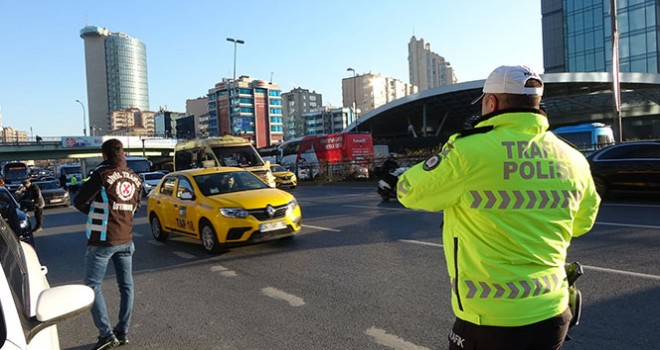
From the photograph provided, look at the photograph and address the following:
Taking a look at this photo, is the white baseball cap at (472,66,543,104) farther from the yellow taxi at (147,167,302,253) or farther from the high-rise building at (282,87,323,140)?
the high-rise building at (282,87,323,140)

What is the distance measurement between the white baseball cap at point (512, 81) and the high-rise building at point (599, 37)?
180 ft

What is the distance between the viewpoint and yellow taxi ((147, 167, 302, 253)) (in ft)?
28.0

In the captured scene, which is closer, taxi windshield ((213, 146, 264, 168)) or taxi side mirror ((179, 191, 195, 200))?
taxi side mirror ((179, 191, 195, 200))

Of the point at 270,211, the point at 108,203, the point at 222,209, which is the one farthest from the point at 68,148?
the point at 108,203

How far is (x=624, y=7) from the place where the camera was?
52.7m

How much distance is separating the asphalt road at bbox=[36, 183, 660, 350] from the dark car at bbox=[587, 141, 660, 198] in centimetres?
247

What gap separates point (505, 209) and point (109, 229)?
378 cm

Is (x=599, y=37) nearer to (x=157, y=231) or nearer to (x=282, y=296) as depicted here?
(x=157, y=231)

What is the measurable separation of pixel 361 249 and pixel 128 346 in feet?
14.7

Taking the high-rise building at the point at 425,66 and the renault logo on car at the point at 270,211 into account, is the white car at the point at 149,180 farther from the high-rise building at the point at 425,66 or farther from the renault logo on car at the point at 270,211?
the high-rise building at the point at 425,66

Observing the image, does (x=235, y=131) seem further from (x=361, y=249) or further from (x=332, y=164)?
(x=361, y=249)

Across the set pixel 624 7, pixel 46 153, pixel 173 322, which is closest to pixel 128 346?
pixel 173 322

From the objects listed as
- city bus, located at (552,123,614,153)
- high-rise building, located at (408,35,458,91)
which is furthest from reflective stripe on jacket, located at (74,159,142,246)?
high-rise building, located at (408,35,458,91)

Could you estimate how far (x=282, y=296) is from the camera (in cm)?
593
